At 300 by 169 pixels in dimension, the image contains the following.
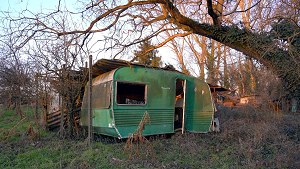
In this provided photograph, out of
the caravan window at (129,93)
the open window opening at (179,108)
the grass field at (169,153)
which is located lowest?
the grass field at (169,153)

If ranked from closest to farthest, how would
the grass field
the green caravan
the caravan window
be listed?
the grass field < the green caravan < the caravan window

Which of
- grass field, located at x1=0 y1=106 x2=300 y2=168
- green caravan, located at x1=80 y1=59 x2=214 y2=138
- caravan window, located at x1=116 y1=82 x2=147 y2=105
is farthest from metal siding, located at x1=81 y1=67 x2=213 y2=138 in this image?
caravan window, located at x1=116 y1=82 x2=147 y2=105

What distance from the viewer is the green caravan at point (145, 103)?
22.9 ft

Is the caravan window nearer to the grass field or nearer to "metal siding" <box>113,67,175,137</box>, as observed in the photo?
"metal siding" <box>113,67,175,137</box>

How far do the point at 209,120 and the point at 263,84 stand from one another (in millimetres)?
8935

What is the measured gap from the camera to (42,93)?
9.03 metres

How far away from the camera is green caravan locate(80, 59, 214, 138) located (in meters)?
6.98

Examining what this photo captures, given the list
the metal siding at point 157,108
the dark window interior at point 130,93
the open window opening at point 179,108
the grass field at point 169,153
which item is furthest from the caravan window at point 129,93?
the grass field at point 169,153

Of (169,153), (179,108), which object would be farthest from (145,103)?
(179,108)

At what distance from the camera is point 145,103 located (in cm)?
758

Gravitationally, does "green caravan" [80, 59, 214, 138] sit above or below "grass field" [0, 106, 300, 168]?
above

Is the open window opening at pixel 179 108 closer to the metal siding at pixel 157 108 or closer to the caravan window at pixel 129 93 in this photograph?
the metal siding at pixel 157 108

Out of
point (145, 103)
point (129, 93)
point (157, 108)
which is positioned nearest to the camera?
point (145, 103)

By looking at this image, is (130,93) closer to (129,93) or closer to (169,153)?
(129,93)
